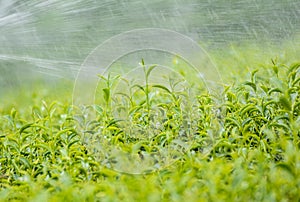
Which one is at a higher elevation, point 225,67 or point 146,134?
point 146,134

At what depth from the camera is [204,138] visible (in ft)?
5.97

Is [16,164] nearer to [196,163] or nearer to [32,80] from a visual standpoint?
[196,163]

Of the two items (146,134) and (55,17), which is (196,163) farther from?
(55,17)

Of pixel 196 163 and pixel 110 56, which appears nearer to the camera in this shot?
pixel 196 163

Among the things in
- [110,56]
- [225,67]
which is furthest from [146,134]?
[225,67]

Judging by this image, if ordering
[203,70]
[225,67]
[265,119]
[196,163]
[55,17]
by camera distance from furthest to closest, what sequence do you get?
[225,67] → [55,17] → [203,70] → [265,119] → [196,163]

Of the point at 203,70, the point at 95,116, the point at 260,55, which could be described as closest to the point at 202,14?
the point at 260,55

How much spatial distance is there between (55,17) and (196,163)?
2328 mm

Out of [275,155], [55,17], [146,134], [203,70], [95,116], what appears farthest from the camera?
[55,17]

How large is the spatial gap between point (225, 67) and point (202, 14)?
35.5 inches

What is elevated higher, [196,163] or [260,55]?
[196,163]

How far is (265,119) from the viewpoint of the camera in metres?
1.91

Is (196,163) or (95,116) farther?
(95,116)

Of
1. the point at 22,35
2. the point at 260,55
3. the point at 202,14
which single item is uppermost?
the point at 22,35
